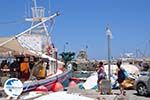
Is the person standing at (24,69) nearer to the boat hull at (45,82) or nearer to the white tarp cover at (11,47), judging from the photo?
the boat hull at (45,82)

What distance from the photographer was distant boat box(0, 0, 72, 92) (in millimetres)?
21611

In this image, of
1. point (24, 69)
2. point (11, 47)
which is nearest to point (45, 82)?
point (24, 69)

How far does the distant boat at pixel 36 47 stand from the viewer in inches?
851

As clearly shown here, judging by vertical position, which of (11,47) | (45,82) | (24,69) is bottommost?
(45,82)

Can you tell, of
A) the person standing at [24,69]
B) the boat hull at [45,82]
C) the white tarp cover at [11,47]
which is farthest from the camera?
the person standing at [24,69]

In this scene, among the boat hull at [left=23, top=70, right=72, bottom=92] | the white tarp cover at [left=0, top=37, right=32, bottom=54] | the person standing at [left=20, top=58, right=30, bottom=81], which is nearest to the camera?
the white tarp cover at [left=0, top=37, right=32, bottom=54]

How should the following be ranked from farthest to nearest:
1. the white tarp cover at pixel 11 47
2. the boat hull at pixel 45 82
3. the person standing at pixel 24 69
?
the person standing at pixel 24 69, the boat hull at pixel 45 82, the white tarp cover at pixel 11 47

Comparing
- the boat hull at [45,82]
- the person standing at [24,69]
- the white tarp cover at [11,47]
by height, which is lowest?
the boat hull at [45,82]

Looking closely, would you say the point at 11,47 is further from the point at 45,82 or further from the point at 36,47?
the point at 36,47

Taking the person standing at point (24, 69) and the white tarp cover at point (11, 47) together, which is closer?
the white tarp cover at point (11, 47)

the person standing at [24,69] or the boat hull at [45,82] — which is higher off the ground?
the person standing at [24,69]

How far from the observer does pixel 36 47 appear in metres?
30.7

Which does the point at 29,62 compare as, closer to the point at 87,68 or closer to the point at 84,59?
the point at 87,68

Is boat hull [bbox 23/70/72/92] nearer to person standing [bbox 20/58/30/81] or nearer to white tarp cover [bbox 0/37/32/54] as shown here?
person standing [bbox 20/58/30/81]
